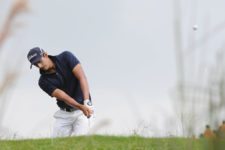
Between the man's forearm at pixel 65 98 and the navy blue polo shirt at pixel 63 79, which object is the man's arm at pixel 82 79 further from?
the man's forearm at pixel 65 98

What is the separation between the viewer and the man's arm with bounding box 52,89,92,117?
10773 mm

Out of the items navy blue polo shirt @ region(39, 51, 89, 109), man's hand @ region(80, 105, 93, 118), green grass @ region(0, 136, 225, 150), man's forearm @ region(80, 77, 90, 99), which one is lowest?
green grass @ region(0, 136, 225, 150)

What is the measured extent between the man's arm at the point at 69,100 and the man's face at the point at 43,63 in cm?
41

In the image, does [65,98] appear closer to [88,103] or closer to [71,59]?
[88,103]

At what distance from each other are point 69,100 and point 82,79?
0.36 metres

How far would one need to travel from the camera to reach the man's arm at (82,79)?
35.3 ft

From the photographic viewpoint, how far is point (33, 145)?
37.2 feet

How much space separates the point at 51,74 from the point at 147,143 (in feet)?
5.77

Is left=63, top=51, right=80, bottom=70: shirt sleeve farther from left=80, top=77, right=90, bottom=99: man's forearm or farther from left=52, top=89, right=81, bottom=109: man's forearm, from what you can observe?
left=52, top=89, right=81, bottom=109: man's forearm

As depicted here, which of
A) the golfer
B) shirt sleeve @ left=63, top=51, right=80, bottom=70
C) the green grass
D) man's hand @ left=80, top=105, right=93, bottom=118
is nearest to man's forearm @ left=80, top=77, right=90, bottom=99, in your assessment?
the golfer

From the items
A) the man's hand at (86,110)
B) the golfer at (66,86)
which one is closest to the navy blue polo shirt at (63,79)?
the golfer at (66,86)

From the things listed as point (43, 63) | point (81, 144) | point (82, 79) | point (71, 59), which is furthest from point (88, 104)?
point (43, 63)

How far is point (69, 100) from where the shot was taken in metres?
10.8

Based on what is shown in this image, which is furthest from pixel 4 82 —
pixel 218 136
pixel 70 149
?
pixel 70 149
